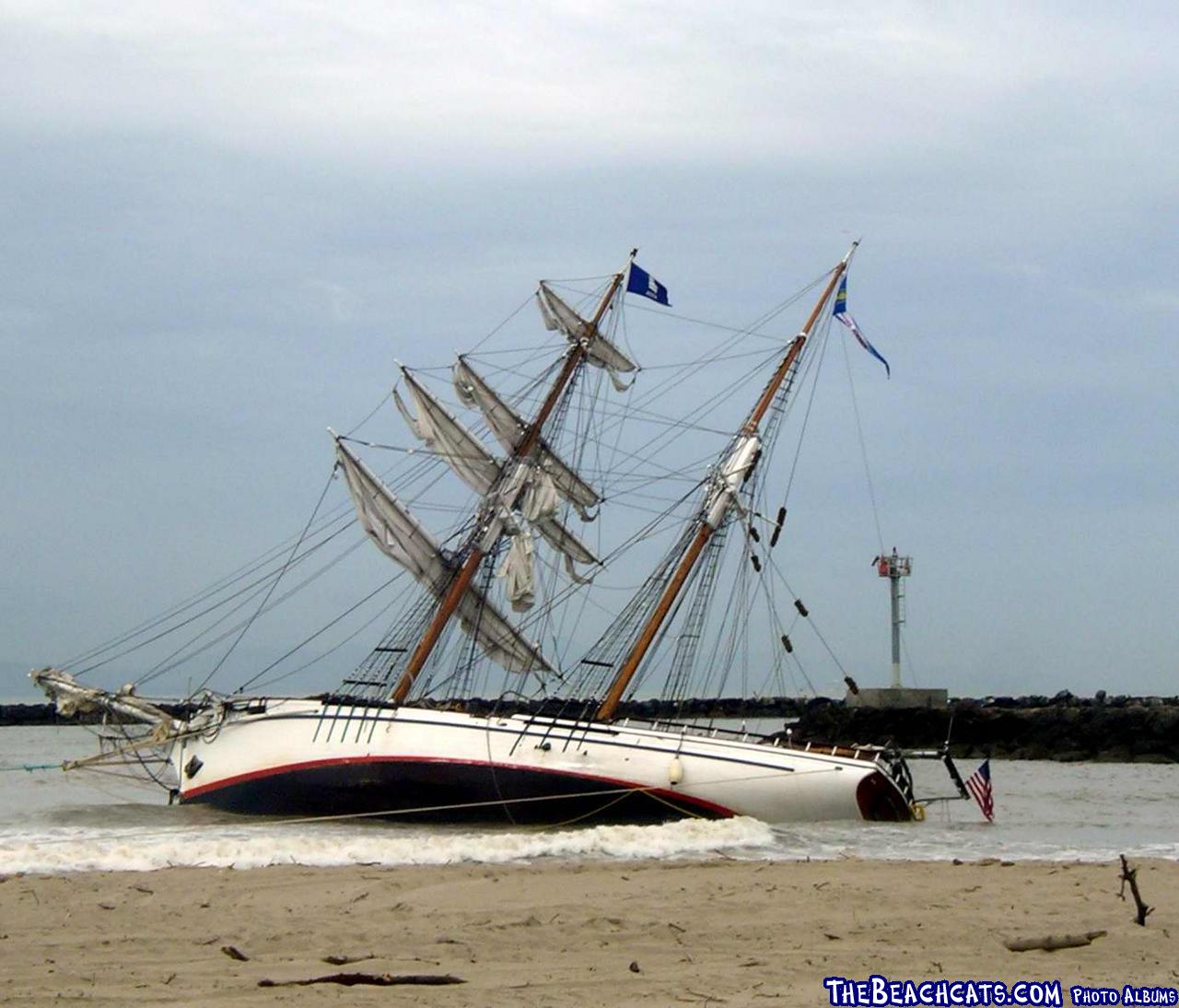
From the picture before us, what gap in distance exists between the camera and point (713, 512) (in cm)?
3706

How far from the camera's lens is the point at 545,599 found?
1617 inches

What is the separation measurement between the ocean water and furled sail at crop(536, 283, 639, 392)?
1408 cm

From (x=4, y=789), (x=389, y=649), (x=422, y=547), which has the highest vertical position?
(x=422, y=547)

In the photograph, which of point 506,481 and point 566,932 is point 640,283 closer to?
point 506,481

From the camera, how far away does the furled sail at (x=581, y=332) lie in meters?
41.7

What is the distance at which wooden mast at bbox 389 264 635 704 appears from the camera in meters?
38.6

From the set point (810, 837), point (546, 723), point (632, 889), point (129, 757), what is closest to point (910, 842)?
point (810, 837)

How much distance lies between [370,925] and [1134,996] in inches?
256

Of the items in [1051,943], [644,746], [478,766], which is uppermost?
[644,746]

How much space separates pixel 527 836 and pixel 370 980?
13.8 m

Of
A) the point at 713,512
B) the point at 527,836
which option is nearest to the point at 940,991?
the point at 527,836

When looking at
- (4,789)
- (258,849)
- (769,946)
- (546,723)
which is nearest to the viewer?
(769,946)

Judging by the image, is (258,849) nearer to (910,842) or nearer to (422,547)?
(910,842)

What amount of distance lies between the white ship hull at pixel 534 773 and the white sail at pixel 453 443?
1075 cm
